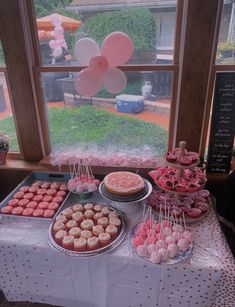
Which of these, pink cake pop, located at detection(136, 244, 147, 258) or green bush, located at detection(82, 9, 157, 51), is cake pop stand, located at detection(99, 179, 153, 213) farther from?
green bush, located at detection(82, 9, 157, 51)

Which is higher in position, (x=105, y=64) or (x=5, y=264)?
(x=105, y=64)

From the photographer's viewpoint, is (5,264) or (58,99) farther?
(58,99)

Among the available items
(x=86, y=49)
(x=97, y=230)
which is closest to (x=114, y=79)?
(x=86, y=49)

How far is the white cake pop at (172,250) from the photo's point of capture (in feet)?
3.69

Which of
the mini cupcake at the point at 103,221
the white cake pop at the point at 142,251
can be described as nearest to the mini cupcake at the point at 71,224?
the mini cupcake at the point at 103,221

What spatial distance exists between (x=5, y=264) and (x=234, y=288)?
3.94ft

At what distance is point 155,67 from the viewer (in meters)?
1.60

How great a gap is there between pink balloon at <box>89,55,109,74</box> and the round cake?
26.5 inches

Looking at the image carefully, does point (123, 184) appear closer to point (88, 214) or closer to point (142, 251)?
point (88, 214)

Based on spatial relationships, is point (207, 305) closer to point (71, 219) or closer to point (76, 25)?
point (71, 219)

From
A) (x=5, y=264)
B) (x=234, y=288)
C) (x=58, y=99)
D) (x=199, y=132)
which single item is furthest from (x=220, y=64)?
(x=5, y=264)

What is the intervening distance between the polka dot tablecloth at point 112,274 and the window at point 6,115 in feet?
2.61

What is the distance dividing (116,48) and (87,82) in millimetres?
266

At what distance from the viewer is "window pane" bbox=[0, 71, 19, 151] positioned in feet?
6.03
